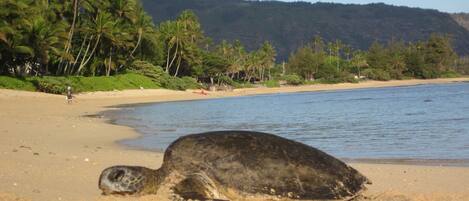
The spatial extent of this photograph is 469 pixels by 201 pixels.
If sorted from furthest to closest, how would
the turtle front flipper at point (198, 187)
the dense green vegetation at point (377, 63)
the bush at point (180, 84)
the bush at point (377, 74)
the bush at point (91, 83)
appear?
the bush at point (377, 74)
the dense green vegetation at point (377, 63)
the bush at point (180, 84)
the bush at point (91, 83)
the turtle front flipper at point (198, 187)

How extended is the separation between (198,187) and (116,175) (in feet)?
2.91

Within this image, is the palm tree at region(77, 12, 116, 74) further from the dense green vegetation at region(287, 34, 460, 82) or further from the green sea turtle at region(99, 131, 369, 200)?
the dense green vegetation at region(287, 34, 460, 82)

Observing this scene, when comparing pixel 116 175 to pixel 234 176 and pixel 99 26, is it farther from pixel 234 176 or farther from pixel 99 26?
pixel 99 26

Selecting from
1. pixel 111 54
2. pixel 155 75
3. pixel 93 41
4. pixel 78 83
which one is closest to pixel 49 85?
pixel 78 83

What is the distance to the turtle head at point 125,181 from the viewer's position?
604 centimetres

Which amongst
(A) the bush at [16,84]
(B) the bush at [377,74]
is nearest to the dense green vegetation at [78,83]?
(A) the bush at [16,84]

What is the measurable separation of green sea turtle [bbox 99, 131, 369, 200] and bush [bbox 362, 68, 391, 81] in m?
113

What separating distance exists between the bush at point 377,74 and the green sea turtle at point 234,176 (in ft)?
371

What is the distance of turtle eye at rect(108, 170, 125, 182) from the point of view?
6039 millimetres

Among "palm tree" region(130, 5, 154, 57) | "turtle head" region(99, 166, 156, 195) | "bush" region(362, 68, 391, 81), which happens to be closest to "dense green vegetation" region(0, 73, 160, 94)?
"palm tree" region(130, 5, 154, 57)

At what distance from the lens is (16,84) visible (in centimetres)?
3988

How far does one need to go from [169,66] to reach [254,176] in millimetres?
71122

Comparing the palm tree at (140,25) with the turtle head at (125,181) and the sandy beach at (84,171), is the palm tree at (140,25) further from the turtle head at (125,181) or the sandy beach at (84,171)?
the turtle head at (125,181)

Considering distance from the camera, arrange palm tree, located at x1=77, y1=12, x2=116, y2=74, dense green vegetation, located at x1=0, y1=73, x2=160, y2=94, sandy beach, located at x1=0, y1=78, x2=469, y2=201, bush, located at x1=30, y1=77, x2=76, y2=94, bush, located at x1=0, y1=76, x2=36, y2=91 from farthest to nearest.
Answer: palm tree, located at x1=77, y1=12, x2=116, y2=74 → bush, located at x1=30, y1=77, x2=76, y2=94 → dense green vegetation, located at x1=0, y1=73, x2=160, y2=94 → bush, located at x1=0, y1=76, x2=36, y2=91 → sandy beach, located at x1=0, y1=78, x2=469, y2=201
